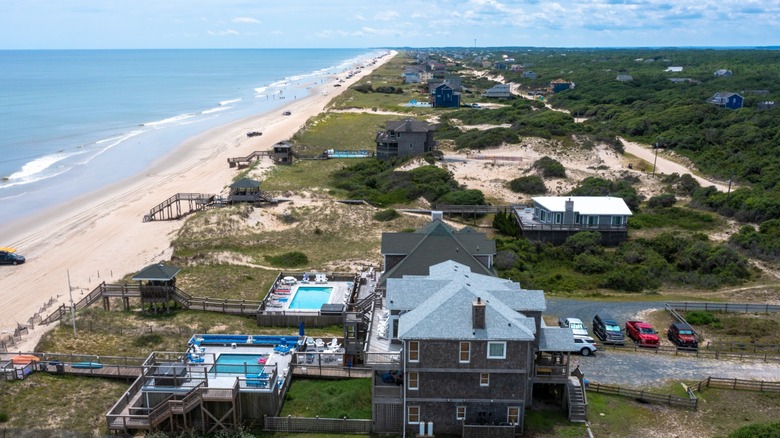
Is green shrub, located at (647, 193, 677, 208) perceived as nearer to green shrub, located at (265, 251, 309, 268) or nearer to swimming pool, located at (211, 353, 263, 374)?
green shrub, located at (265, 251, 309, 268)

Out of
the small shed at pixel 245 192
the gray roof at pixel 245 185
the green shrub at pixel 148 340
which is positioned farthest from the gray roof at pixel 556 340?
the small shed at pixel 245 192

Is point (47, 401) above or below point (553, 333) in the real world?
below

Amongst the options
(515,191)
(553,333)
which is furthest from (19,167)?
(553,333)

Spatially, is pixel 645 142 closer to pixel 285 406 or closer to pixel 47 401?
pixel 285 406

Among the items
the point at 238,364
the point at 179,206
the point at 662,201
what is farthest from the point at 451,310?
the point at 662,201

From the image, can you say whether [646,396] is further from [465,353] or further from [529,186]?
[529,186]

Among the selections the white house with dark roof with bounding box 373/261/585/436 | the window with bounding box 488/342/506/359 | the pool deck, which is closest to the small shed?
the pool deck

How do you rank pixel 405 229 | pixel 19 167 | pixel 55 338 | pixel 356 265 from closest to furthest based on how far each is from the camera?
pixel 55 338, pixel 356 265, pixel 405 229, pixel 19 167
